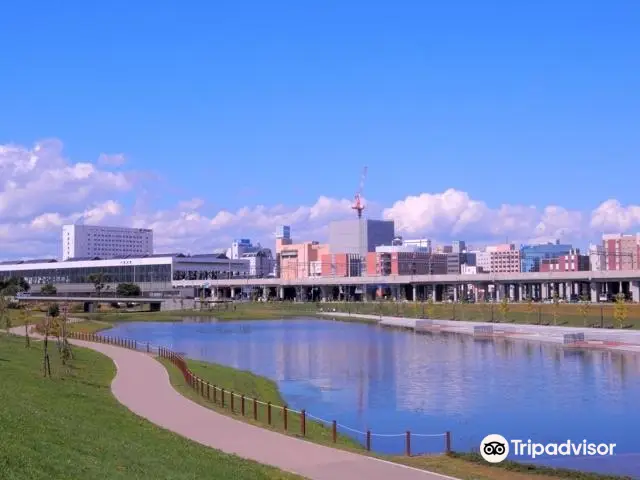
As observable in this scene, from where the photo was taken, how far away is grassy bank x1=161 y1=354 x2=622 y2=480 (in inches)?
754

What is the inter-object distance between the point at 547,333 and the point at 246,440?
6027 centimetres

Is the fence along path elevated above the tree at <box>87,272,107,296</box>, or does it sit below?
below

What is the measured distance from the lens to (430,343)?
238 feet

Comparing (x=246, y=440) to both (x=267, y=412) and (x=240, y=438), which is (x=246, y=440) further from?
(x=267, y=412)

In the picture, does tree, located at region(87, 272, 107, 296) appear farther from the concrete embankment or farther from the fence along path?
the fence along path

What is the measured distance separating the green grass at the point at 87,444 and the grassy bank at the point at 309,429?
13.8 feet

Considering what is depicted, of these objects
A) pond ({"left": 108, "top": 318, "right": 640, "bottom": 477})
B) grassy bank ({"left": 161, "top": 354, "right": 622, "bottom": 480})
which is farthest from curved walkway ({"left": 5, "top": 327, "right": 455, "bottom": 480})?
pond ({"left": 108, "top": 318, "right": 640, "bottom": 477})

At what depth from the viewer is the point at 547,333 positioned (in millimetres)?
76500

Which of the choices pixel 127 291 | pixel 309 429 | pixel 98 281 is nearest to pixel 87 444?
pixel 309 429

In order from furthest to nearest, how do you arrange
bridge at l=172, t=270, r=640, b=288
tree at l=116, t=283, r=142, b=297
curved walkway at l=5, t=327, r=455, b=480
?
tree at l=116, t=283, r=142, b=297
bridge at l=172, t=270, r=640, b=288
curved walkway at l=5, t=327, r=455, b=480

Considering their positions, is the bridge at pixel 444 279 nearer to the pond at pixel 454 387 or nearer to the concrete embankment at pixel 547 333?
the concrete embankment at pixel 547 333

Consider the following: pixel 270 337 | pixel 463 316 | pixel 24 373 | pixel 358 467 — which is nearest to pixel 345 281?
pixel 463 316

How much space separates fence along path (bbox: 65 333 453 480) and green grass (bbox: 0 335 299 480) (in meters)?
0.85

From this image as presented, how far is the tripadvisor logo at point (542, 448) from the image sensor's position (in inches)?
848
